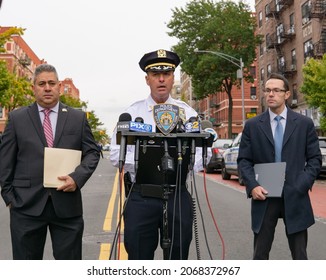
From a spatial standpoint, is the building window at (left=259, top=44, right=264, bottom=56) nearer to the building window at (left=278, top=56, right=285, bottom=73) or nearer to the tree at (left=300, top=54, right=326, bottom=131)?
the building window at (left=278, top=56, right=285, bottom=73)

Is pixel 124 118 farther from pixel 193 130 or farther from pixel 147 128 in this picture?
pixel 193 130

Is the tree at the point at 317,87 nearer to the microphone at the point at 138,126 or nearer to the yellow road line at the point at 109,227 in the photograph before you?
the yellow road line at the point at 109,227

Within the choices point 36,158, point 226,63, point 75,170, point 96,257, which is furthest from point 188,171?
point 226,63

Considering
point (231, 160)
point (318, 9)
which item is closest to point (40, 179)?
point (231, 160)

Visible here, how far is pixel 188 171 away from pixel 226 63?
47.2 m

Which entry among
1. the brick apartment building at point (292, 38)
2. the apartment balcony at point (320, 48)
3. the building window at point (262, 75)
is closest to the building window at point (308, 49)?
the brick apartment building at point (292, 38)

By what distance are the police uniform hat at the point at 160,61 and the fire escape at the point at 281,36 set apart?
4157 cm

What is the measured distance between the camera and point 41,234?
12.4 feet

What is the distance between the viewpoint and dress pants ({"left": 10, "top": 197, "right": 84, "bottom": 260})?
369 centimetres

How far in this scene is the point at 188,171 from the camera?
11.4 ft

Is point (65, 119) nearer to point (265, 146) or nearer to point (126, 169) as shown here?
point (126, 169)

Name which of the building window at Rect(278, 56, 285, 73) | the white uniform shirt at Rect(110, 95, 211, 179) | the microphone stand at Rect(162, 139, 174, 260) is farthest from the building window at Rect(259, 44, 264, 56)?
the microphone stand at Rect(162, 139, 174, 260)

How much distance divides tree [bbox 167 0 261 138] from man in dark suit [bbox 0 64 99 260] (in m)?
46.0
